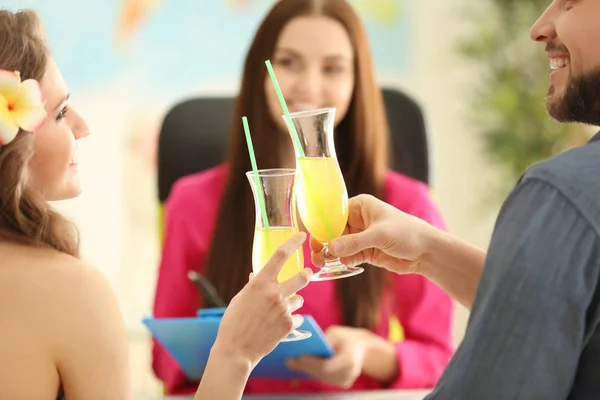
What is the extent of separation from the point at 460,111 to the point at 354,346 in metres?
2.79

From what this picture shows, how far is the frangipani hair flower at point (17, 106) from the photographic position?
1.35m

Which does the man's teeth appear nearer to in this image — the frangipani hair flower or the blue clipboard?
the blue clipboard

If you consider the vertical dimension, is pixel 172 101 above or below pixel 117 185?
above

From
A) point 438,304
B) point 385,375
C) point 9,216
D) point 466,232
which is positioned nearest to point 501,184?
point 466,232

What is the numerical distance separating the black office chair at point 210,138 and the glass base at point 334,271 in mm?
1274

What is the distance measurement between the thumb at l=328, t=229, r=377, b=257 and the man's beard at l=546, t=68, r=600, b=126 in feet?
1.37

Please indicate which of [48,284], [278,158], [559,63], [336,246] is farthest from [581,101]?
[278,158]

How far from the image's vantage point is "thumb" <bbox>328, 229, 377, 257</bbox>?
1582 mm

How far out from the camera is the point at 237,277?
2.51 metres

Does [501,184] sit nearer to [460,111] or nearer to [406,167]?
[460,111]

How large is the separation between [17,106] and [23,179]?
12 cm

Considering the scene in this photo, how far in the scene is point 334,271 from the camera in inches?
64.5

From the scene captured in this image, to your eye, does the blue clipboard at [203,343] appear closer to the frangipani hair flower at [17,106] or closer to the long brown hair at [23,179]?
the long brown hair at [23,179]

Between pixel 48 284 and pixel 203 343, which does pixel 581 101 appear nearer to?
pixel 48 284
